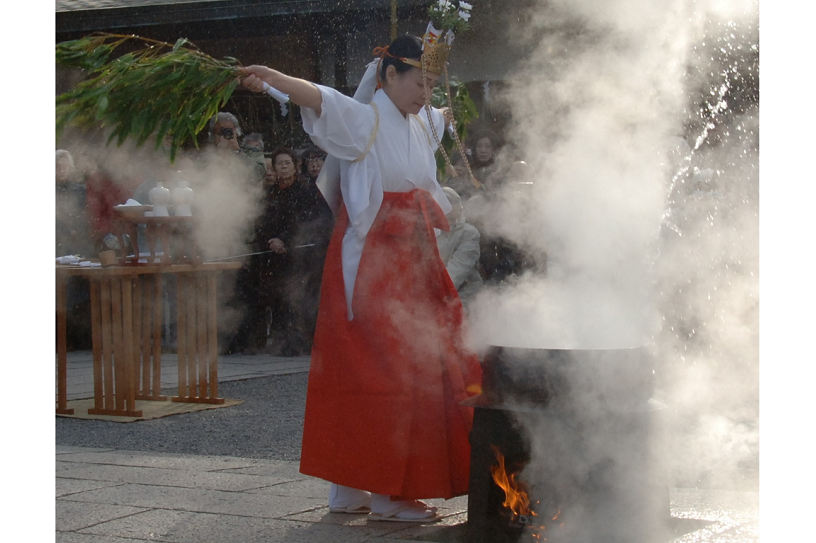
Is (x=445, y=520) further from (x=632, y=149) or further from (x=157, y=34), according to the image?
(x=157, y=34)

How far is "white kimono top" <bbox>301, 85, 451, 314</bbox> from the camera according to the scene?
276 centimetres

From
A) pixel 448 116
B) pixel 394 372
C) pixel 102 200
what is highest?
pixel 448 116

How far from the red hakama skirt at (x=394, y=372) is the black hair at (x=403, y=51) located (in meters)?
0.35

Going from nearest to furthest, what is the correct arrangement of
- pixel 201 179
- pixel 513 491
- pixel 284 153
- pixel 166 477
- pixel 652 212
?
1. pixel 513 491
2. pixel 652 212
3. pixel 166 477
4. pixel 201 179
5. pixel 284 153

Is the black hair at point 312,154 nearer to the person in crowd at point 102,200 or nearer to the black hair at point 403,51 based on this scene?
the person in crowd at point 102,200

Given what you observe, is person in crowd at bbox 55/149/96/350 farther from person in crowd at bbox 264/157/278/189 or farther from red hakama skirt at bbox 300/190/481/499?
red hakama skirt at bbox 300/190/481/499

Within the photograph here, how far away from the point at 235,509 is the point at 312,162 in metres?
3.47

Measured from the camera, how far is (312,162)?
6.10 m

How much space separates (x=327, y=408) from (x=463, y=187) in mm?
2153

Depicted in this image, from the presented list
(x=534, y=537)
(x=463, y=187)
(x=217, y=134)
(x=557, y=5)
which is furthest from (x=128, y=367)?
(x=534, y=537)

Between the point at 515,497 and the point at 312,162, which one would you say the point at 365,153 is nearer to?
the point at 515,497

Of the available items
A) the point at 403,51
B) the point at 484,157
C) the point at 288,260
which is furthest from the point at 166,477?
the point at 288,260

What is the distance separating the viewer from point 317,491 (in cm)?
314

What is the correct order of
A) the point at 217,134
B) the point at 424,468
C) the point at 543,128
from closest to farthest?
the point at 424,468 < the point at 543,128 < the point at 217,134
